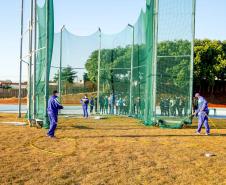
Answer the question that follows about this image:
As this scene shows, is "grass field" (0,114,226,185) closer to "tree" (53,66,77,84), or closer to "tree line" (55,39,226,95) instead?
"tree line" (55,39,226,95)

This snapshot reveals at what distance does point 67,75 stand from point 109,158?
16.9 metres

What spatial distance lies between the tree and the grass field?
10.2 meters

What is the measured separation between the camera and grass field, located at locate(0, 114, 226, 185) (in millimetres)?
7820

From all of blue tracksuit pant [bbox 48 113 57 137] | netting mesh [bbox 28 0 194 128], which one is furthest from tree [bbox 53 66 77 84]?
blue tracksuit pant [bbox 48 113 57 137]

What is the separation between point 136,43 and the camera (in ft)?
82.5

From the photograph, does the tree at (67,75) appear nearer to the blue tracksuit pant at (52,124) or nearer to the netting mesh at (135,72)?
the netting mesh at (135,72)

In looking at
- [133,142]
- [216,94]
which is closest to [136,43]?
[133,142]

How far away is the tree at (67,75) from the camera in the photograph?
83.9 ft

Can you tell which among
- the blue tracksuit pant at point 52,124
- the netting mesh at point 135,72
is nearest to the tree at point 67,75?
the netting mesh at point 135,72

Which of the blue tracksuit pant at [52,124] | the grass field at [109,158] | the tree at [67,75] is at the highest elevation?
the tree at [67,75]

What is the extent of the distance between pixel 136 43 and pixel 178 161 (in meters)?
15.9

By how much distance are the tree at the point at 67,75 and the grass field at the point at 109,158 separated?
401 inches

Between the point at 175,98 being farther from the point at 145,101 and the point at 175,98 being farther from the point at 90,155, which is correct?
the point at 90,155

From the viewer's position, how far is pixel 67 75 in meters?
26.5
